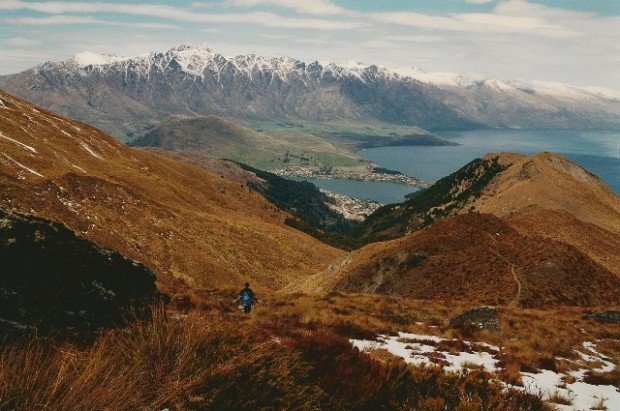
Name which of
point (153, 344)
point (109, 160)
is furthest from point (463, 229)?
point (109, 160)

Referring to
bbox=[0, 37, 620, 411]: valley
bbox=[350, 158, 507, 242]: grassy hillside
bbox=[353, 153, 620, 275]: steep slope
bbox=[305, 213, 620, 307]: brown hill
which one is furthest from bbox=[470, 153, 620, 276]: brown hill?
bbox=[305, 213, 620, 307]: brown hill

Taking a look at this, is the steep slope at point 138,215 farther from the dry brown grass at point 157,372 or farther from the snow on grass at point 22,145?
the dry brown grass at point 157,372

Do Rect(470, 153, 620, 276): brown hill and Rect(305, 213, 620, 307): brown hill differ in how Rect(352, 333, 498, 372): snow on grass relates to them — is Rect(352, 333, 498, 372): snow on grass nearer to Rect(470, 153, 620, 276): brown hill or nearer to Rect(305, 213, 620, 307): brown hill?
Rect(305, 213, 620, 307): brown hill

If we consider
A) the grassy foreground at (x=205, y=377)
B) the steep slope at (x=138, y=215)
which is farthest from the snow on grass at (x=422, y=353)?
the steep slope at (x=138, y=215)

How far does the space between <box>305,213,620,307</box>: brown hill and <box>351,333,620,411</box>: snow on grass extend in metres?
15.4

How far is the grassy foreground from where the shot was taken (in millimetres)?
5121

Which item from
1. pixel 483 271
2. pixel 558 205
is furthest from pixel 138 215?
pixel 558 205

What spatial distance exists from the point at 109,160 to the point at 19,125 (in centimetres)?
2173

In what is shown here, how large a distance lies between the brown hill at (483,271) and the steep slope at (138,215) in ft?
94.7

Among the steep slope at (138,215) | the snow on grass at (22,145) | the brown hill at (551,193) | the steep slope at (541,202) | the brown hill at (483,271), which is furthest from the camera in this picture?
the snow on grass at (22,145)

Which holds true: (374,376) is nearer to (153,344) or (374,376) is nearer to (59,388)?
(153,344)

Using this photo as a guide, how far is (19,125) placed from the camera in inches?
4360

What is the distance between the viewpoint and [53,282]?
299 inches

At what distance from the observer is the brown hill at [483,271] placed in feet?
121
